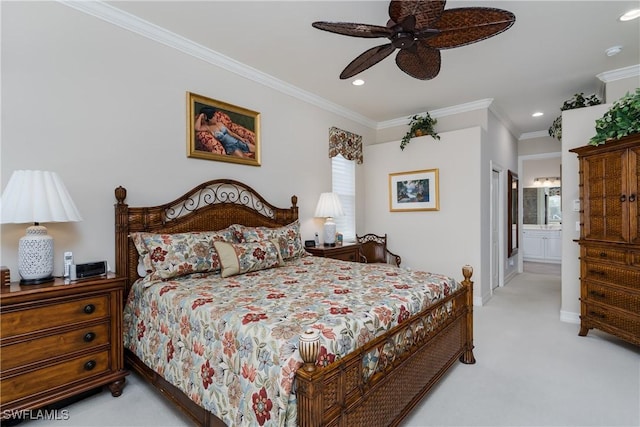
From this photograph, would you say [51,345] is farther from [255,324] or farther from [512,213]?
[512,213]

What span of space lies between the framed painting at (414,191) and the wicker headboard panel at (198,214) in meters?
1.87

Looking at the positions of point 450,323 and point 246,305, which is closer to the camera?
point 246,305

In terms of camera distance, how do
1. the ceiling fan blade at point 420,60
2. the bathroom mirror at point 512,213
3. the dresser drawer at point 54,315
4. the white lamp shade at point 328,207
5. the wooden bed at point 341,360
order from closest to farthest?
the wooden bed at point 341,360
the dresser drawer at point 54,315
the ceiling fan blade at point 420,60
the white lamp shade at point 328,207
the bathroom mirror at point 512,213

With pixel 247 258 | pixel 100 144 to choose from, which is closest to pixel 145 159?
pixel 100 144

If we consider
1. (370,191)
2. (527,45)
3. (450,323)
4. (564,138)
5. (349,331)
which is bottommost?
(450,323)

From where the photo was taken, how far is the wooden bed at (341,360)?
1.30 meters

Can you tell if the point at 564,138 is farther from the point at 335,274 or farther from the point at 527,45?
the point at 335,274

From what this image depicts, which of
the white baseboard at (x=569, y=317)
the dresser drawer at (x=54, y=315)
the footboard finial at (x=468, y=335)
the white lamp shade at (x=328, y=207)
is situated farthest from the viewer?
the white lamp shade at (x=328, y=207)

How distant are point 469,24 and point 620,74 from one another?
120 inches

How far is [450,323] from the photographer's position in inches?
95.3

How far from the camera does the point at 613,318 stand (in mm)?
2961

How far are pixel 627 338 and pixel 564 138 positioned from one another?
222 centimetres
